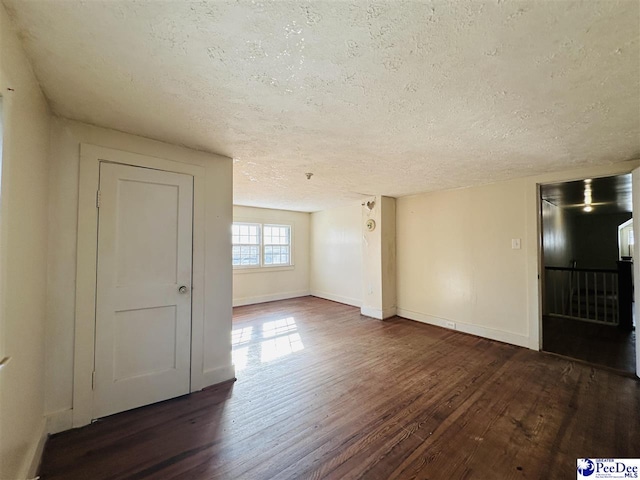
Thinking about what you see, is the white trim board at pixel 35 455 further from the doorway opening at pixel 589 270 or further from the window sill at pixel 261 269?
the doorway opening at pixel 589 270

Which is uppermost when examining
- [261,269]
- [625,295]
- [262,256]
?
[262,256]

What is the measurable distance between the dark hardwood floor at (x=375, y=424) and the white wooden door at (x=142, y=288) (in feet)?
0.71

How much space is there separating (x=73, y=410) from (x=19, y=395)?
761mm

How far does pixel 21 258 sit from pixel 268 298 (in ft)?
16.6

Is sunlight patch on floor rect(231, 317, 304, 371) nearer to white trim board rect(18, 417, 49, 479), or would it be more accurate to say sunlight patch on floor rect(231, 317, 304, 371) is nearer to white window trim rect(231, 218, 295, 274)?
white trim board rect(18, 417, 49, 479)

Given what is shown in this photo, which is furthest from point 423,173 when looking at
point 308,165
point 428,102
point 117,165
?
point 117,165

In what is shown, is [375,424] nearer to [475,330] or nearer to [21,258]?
[21,258]

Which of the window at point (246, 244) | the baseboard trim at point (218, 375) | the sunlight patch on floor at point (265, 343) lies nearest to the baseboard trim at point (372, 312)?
the sunlight patch on floor at point (265, 343)

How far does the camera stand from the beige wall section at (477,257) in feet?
10.9

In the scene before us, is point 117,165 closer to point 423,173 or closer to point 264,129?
point 264,129

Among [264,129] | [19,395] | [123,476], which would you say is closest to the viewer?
[19,395]

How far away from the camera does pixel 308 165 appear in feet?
9.73

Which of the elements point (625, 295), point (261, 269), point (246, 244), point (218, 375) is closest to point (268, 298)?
point (261, 269)

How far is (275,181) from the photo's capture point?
3.68 metres
